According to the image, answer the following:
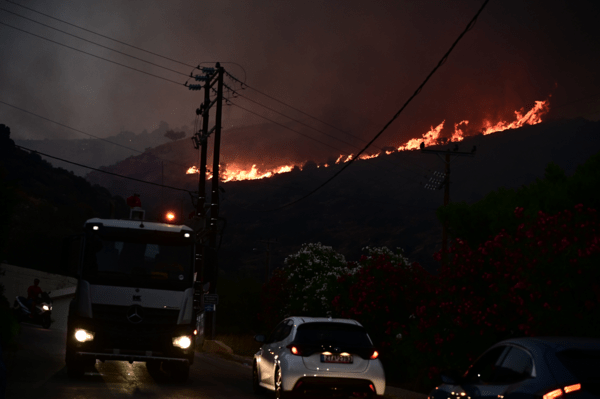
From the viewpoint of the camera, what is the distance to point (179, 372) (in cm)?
1566

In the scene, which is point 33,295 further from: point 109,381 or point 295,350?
point 295,350

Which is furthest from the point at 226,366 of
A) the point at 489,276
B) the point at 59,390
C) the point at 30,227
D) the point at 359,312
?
the point at 30,227

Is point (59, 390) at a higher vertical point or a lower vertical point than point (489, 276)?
lower

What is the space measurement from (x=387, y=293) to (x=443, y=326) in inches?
190

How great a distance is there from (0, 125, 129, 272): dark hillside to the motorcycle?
2266cm

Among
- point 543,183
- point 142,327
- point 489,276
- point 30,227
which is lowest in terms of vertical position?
point 142,327

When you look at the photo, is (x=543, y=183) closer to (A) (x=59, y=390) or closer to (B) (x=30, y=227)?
(A) (x=59, y=390)

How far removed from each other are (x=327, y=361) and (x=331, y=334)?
567 millimetres

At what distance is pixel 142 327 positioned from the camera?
1483 cm

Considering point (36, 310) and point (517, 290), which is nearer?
point (517, 290)

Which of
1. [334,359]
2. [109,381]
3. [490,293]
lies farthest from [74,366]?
[490,293]

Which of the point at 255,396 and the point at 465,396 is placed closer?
the point at 465,396

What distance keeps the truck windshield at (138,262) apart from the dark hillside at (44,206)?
4198cm

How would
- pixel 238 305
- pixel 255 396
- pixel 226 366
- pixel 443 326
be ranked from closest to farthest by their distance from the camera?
pixel 255 396
pixel 443 326
pixel 226 366
pixel 238 305
